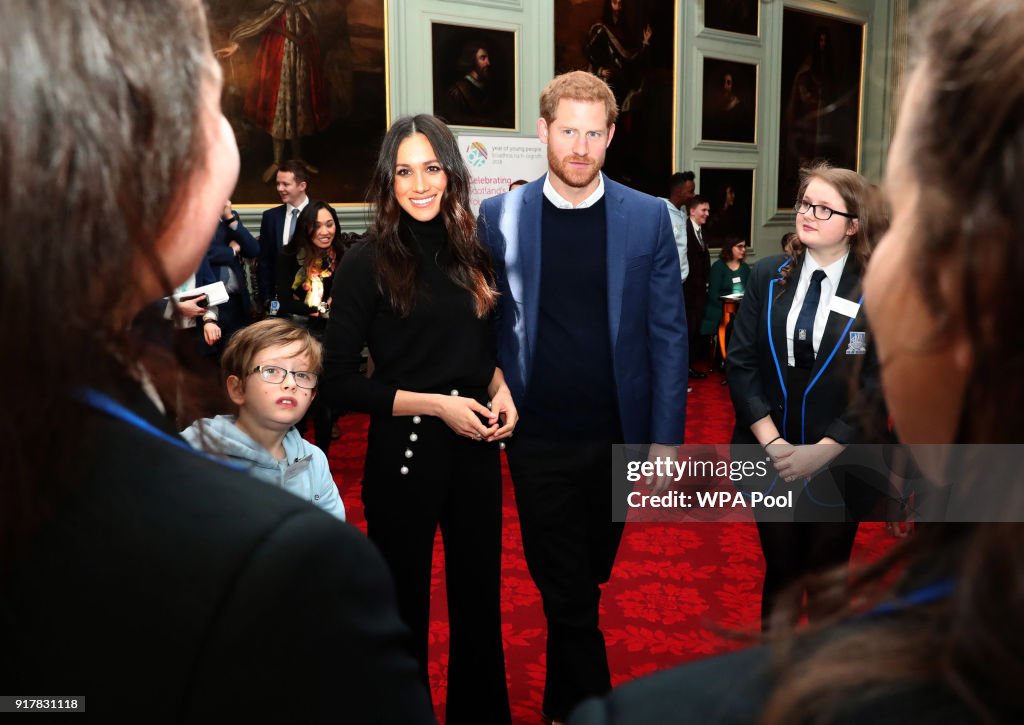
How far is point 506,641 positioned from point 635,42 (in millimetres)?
9518

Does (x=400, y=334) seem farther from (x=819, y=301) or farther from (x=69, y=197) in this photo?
(x=69, y=197)

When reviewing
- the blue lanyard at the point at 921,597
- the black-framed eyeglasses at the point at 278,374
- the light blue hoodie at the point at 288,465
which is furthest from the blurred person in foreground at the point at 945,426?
the black-framed eyeglasses at the point at 278,374

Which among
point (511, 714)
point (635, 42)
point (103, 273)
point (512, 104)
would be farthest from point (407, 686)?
point (635, 42)

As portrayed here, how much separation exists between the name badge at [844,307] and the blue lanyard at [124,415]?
108 inches

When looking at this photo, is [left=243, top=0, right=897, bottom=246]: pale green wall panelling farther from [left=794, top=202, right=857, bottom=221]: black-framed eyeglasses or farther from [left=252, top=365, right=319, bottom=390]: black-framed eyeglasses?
[left=252, top=365, right=319, bottom=390]: black-framed eyeglasses

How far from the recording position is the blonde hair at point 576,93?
320cm

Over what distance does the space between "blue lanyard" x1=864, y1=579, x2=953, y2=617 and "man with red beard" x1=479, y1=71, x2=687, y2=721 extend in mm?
2541

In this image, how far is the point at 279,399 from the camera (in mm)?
2766

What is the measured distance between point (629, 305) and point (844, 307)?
2.46 feet

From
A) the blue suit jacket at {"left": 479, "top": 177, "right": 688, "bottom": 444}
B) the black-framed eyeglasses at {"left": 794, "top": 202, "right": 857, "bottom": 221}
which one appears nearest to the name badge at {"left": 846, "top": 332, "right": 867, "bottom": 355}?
the black-framed eyeglasses at {"left": 794, "top": 202, "right": 857, "bottom": 221}

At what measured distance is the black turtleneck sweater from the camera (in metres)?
2.82

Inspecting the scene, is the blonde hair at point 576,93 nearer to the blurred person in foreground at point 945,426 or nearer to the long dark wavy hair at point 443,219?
the long dark wavy hair at point 443,219

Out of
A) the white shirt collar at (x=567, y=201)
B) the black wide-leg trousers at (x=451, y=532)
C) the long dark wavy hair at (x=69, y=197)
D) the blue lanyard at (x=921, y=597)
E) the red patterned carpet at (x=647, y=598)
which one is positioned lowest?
the red patterned carpet at (x=647, y=598)

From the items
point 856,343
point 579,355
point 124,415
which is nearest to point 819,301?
point 856,343
